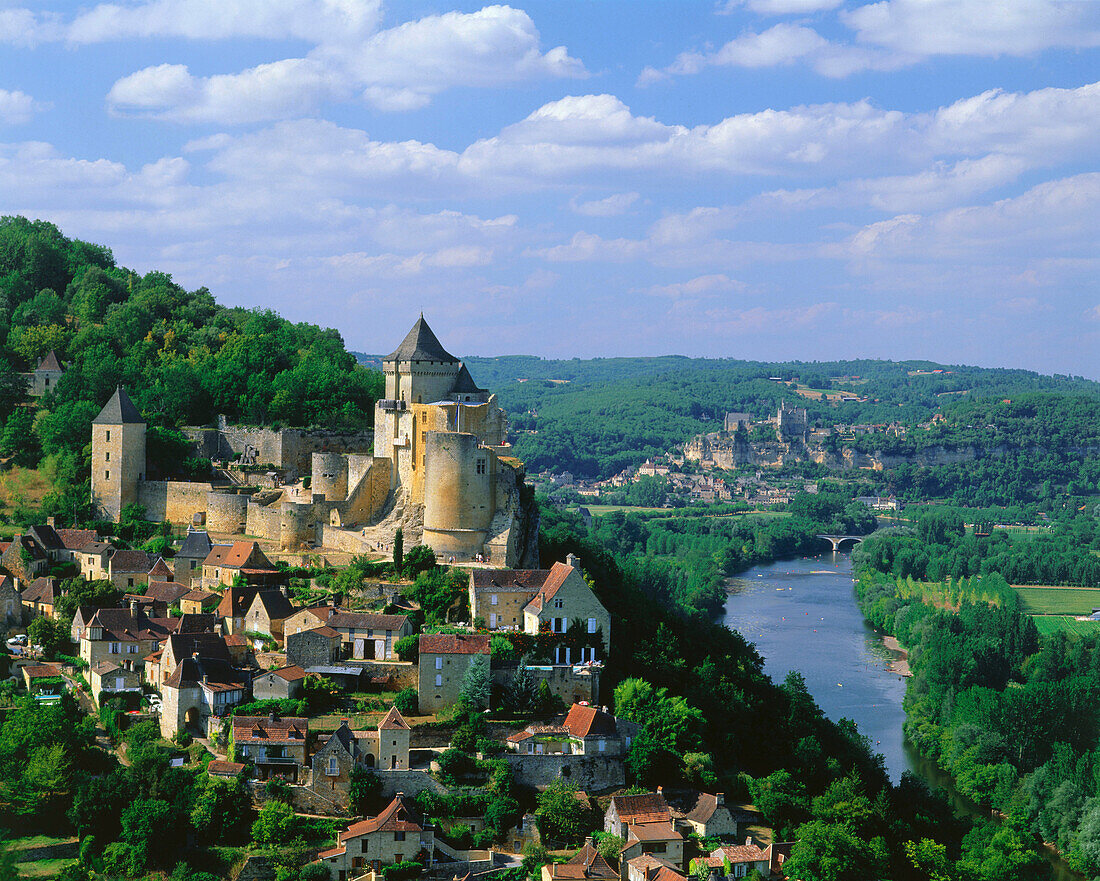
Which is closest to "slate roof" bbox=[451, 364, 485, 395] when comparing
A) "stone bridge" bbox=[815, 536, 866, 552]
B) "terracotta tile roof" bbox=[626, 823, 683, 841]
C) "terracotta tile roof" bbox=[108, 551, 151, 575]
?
"terracotta tile roof" bbox=[108, 551, 151, 575]

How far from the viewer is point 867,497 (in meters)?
139

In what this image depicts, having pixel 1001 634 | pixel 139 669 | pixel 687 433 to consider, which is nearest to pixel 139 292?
pixel 139 669

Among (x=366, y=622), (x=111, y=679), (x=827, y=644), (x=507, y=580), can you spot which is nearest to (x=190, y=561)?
(x=111, y=679)

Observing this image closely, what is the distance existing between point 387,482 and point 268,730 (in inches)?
434

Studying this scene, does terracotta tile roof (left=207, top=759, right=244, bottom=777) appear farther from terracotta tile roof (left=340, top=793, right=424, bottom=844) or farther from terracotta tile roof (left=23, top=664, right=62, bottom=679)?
terracotta tile roof (left=23, top=664, right=62, bottom=679)

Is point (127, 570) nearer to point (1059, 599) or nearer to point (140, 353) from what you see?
point (140, 353)

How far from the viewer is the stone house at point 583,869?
24469mm

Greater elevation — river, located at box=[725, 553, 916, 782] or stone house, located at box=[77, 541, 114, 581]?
stone house, located at box=[77, 541, 114, 581]

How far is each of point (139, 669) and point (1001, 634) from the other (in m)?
38.3

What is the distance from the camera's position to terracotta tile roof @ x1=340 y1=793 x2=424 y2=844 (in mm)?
24625

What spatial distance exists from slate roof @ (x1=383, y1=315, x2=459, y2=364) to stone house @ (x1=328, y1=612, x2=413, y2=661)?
9194mm

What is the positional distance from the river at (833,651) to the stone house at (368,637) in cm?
1832

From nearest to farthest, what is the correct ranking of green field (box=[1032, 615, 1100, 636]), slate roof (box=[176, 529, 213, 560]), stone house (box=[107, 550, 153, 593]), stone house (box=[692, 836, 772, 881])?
stone house (box=[692, 836, 772, 881]) < stone house (box=[107, 550, 153, 593]) < slate roof (box=[176, 529, 213, 560]) < green field (box=[1032, 615, 1100, 636])

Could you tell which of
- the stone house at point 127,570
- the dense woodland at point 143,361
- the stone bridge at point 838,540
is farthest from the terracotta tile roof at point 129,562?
the stone bridge at point 838,540
